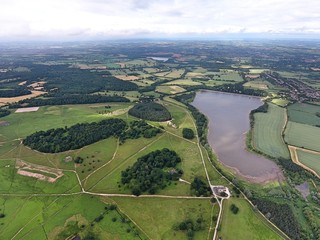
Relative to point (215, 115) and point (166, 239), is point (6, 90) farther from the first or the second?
point (166, 239)

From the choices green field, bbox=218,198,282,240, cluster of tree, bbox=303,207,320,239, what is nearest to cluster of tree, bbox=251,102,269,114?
cluster of tree, bbox=303,207,320,239

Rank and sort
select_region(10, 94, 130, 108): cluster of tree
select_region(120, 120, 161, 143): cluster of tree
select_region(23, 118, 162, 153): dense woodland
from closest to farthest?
select_region(23, 118, 162, 153): dense woodland
select_region(120, 120, 161, 143): cluster of tree
select_region(10, 94, 130, 108): cluster of tree

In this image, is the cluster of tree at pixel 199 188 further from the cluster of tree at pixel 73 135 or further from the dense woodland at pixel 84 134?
the cluster of tree at pixel 73 135

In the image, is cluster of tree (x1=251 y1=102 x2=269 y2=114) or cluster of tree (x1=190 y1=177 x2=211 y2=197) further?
cluster of tree (x1=251 y1=102 x2=269 y2=114)

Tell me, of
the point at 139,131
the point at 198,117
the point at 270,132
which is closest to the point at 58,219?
the point at 139,131

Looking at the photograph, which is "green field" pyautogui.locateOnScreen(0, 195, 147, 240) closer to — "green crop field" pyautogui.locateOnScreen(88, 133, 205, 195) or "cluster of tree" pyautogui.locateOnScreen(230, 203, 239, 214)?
"green crop field" pyautogui.locateOnScreen(88, 133, 205, 195)

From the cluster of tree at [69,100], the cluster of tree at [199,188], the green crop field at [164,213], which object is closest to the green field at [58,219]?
the green crop field at [164,213]
